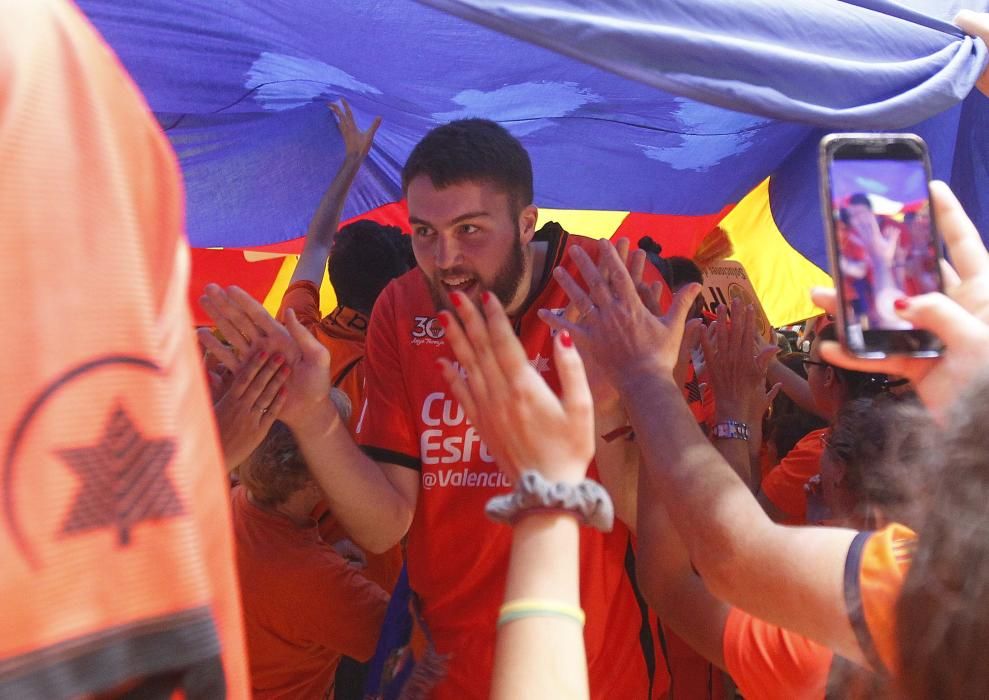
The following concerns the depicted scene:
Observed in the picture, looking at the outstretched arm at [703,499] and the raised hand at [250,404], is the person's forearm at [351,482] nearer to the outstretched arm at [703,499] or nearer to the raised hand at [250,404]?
the raised hand at [250,404]

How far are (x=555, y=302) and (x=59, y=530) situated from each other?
1620mm

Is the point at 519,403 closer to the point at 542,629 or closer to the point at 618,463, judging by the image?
the point at 542,629

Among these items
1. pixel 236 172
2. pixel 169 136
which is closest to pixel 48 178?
pixel 169 136

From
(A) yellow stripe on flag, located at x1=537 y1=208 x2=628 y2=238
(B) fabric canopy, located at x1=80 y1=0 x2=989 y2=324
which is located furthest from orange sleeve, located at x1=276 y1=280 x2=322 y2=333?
(A) yellow stripe on flag, located at x1=537 y1=208 x2=628 y2=238

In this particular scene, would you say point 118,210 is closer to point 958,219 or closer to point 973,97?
point 958,219

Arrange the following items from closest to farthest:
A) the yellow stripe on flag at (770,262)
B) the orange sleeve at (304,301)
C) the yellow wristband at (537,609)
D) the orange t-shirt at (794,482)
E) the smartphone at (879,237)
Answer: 1. the yellow wristband at (537,609)
2. the smartphone at (879,237)
3. the orange t-shirt at (794,482)
4. the orange sleeve at (304,301)
5. the yellow stripe on flag at (770,262)

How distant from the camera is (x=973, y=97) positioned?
235 cm

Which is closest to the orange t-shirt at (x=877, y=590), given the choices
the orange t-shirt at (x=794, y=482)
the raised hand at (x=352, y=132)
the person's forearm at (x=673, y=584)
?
the person's forearm at (x=673, y=584)

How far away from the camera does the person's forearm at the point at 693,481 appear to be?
121cm

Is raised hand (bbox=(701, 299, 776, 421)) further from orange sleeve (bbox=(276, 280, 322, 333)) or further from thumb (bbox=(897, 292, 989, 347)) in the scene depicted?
orange sleeve (bbox=(276, 280, 322, 333))

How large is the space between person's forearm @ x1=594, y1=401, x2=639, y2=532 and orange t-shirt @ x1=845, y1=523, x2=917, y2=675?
2.63 ft

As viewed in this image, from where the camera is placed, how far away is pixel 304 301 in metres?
3.20

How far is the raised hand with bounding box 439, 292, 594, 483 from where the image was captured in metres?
1.03

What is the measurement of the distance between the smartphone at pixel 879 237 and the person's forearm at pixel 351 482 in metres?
1.06
